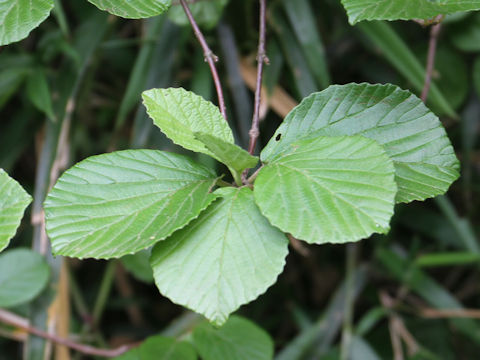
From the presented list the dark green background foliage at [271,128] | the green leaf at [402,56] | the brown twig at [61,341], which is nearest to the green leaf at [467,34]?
the dark green background foliage at [271,128]

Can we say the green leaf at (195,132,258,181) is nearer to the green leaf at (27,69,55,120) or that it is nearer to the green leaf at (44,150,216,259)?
the green leaf at (44,150,216,259)

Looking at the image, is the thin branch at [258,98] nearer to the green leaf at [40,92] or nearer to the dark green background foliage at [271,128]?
the dark green background foliage at [271,128]

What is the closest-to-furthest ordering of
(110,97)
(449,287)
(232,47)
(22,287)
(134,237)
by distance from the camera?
(134,237) → (22,287) → (232,47) → (110,97) → (449,287)

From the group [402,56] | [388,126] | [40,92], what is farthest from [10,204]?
[402,56]

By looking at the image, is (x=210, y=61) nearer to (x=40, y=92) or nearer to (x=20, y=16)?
(x=20, y=16)

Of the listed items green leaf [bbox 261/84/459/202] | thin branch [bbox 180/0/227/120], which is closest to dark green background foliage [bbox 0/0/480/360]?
thin branch [bbox 180/0/227/120]

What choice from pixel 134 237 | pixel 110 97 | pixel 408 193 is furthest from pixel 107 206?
pixel 110 97

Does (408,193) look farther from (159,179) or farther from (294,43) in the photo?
(294,43)
